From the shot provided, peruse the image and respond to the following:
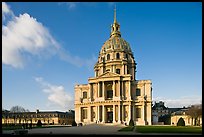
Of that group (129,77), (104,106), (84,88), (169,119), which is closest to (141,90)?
(129,77)

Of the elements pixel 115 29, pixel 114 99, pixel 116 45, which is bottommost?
pixel 114 99

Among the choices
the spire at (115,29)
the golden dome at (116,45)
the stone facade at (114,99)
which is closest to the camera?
the stone facade at (114,99)

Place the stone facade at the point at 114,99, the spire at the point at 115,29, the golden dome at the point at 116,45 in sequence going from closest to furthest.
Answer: the stone facade at the point at 114,99 → the golden dome at the point at 116,45 → the spire at the point at 115,29

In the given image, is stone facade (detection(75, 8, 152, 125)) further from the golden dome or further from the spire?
the spire

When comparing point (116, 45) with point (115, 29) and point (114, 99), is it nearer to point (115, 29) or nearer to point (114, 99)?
point (115, 29)

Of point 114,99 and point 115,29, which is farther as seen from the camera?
point 115,29

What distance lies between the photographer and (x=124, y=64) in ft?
284

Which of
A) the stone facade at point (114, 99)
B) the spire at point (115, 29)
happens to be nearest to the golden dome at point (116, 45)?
the spire at point (115, 29)

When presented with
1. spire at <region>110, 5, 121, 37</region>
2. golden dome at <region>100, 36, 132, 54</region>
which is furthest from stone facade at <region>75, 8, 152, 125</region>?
spire at <region>110, 5, 121, 37</region>

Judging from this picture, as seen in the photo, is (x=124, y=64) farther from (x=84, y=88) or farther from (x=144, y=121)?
(x=144, y=121)

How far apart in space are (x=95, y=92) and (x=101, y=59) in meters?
13.4

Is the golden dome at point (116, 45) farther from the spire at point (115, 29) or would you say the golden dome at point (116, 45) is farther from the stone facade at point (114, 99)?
the stone facade at point (114, 99)

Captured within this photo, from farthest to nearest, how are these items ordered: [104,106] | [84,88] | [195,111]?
[84,88], [104,106], [195,111]

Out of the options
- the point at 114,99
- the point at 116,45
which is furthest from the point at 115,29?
the point at 114,99
